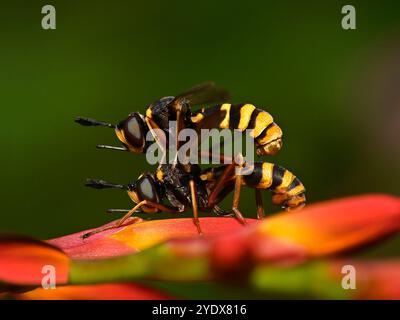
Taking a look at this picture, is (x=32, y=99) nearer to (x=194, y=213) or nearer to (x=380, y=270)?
(x=194, y=213)

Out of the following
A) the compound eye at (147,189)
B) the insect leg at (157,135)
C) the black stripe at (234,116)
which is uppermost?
the black stripe at (234,116)

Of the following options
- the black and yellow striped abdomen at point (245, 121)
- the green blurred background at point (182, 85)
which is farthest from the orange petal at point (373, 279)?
the green blurred background at point (182, 85)

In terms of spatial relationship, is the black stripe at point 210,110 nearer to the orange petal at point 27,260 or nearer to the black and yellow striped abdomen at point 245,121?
the black and yellow striped abdomen at point 245,121

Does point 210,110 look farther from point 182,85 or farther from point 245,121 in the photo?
point 182,85

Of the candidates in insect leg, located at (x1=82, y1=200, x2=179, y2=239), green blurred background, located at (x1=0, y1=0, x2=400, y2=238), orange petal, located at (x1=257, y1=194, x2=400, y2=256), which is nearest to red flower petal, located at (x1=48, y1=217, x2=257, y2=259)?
insect leg, located at (x1=82, y1=200, x2=179, y2=239)

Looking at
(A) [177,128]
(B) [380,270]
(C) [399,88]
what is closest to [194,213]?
(A) [177,128]

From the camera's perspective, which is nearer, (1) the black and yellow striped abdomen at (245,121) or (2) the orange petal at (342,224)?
(2) the orange petal at (342,224)

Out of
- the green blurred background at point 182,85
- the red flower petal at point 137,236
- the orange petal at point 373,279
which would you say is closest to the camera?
the orange petal at point 373,279
